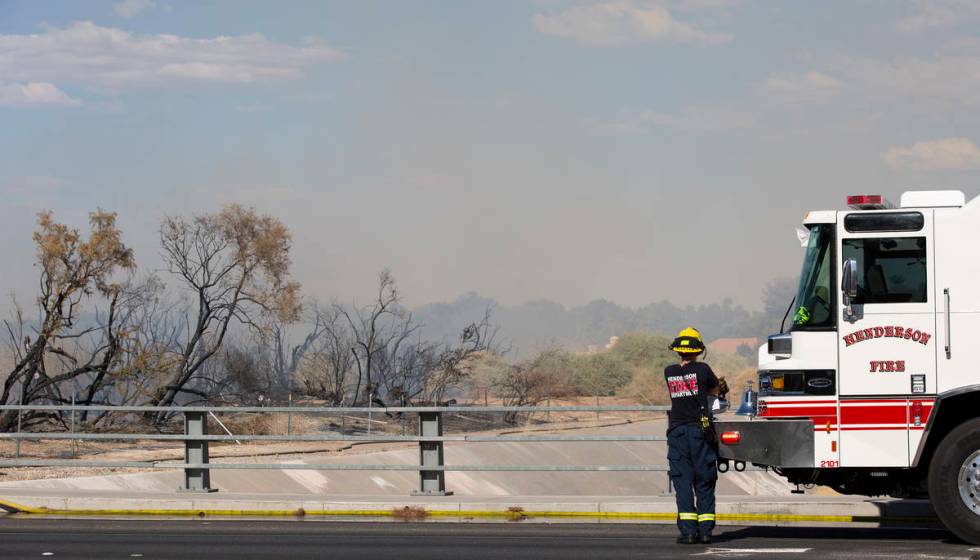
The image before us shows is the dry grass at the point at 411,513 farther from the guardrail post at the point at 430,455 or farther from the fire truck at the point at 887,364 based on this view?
the fire truck at the point at 887,364

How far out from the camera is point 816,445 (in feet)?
36.6

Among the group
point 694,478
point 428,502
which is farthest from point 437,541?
point 694,478

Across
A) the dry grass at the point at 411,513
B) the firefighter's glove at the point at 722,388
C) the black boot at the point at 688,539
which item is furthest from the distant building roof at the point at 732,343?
the black boot at the point at 688,539

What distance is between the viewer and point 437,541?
12094 mm

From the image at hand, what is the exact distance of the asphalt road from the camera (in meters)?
11.1

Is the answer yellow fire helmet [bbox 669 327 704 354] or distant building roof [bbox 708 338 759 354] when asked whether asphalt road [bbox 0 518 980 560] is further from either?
distant building roof [bbox 708 338 759 354]

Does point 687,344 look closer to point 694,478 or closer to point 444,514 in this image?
point 694,478

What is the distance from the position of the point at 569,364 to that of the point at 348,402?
21.1m

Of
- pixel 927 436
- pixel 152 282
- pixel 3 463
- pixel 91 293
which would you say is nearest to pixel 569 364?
pixel 152 282

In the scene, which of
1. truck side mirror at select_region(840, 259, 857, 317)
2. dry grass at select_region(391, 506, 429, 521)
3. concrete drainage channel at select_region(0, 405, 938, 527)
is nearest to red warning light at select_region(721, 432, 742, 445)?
concrete drainage channel at select_region(0, 405, 938, 527)

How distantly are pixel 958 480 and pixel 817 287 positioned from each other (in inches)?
82.5

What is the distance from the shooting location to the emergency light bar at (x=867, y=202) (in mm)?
11414

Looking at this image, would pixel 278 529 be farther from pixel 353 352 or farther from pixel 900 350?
pixel 353 352

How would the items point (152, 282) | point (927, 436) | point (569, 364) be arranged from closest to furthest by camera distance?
point (927, 436) < point (152, 282) < point (569, 364)
